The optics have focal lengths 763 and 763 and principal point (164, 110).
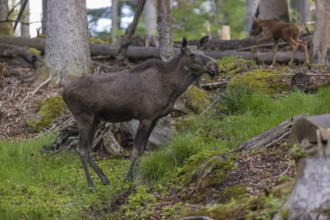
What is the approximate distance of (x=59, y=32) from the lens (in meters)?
17.9

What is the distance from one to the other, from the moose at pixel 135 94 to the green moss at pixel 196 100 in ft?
8.68

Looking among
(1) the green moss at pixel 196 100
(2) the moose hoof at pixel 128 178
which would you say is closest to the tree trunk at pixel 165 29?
(1) the green moss at pixel 196 100

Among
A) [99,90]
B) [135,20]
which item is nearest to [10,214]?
[99,90]

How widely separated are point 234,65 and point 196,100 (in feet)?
9.18

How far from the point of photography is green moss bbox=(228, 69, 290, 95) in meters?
14.3

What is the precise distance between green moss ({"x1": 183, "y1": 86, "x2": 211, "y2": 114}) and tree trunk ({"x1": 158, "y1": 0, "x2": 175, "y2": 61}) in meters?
1.84

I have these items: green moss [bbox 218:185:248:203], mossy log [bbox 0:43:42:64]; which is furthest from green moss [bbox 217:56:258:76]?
green moss [bbox 218:185:248:203]

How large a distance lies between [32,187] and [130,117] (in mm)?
1801

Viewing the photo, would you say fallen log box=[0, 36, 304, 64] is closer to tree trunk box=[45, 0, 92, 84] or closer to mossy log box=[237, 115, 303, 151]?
tree trunk box=[45, 0, 92, 84]

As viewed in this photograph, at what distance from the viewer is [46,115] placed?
629 inches

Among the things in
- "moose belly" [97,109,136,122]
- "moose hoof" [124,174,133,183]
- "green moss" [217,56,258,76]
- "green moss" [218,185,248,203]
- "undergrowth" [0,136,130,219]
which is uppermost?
"green moss" [217,56,258,76]

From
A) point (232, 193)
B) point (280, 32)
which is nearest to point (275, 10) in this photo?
point (280, 32)

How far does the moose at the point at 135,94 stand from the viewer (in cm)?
1120

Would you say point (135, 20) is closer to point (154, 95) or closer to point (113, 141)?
point (113, 141)
